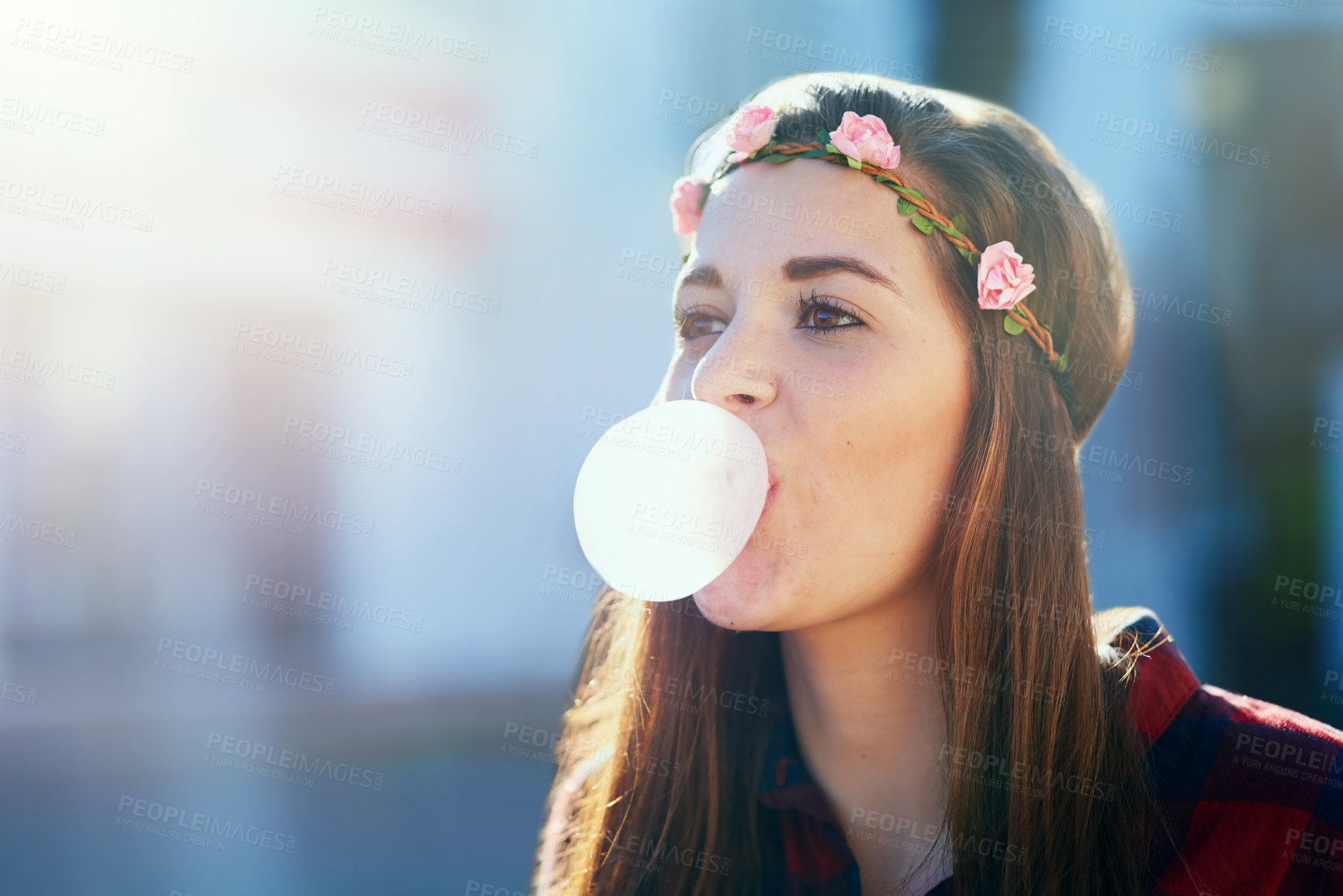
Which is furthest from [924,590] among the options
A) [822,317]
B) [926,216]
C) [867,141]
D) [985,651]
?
[867,141]

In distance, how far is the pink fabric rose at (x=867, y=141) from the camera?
5.12 ft

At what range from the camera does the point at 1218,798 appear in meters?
1.36

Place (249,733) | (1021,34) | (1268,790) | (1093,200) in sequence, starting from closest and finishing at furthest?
(1268,790) < (1093,200) < (1021,34) < (249,733)

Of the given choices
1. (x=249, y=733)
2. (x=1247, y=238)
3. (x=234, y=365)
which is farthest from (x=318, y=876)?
(x=1247, y=238)

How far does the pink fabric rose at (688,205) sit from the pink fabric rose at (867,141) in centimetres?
32

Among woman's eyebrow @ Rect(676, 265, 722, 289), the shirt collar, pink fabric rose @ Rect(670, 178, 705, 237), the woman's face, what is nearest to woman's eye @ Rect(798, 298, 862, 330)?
the woman's face

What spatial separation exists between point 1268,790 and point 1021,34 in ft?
10.6

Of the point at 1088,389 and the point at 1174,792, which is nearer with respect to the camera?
the point at 1174,792

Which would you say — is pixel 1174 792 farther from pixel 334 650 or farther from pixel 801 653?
pixel 334 650

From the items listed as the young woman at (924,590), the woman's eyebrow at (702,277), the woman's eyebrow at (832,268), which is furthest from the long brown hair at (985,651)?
the woman's eyebrow at (702,277)

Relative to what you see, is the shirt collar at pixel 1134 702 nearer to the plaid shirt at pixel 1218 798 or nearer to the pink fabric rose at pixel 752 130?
the plaid shirt at pixel 1218 798

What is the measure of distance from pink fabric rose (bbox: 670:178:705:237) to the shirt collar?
2.89 feet

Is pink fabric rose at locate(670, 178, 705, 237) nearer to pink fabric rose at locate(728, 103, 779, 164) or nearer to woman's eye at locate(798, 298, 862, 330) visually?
pink fabric rose at locate(728, 103, 779, 164)

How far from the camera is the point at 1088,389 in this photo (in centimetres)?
172
